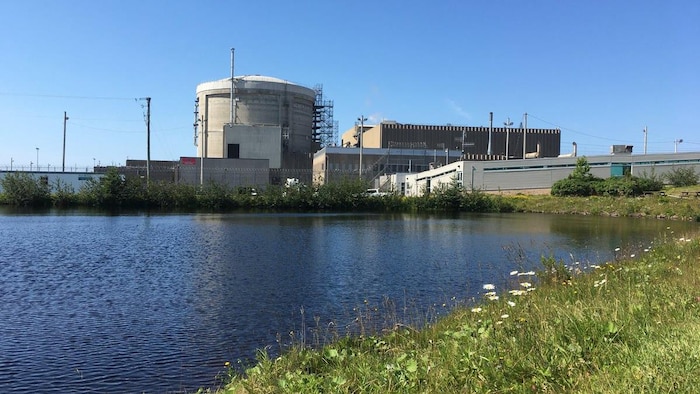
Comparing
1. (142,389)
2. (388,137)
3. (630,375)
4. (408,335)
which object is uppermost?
(388,137)

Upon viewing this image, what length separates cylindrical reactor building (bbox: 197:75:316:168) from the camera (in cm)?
10062

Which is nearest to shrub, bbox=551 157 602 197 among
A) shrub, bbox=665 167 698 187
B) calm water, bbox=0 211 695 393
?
shrub, bbox=665 167 698 187

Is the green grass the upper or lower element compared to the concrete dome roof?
lower

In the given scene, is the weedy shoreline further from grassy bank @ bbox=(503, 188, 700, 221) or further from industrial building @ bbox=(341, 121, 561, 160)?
industrial building @ bbox=(341, 121, 561, 160)

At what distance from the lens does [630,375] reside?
16.1 ft

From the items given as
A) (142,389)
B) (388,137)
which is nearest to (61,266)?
(142,389)

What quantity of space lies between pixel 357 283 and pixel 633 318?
11247mm

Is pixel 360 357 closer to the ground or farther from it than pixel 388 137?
closer to the ground

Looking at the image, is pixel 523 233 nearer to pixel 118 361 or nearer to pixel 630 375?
pixel 118 361

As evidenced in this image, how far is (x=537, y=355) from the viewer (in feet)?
19.9

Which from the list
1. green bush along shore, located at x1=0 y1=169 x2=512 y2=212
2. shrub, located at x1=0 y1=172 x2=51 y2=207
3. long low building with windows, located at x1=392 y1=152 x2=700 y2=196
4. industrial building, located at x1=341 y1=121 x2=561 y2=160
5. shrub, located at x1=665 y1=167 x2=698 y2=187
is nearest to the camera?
shrub, located at x1=0 y1=172 x2=51 y2=207

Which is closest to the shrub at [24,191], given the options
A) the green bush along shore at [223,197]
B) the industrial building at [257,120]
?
the green bush along shore at [223,197]

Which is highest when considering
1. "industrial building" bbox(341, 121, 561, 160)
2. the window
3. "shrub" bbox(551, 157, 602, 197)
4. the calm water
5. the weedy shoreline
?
"industrial building" bbox(341, 121, 561, 160)

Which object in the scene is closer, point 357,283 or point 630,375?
point 630,375
